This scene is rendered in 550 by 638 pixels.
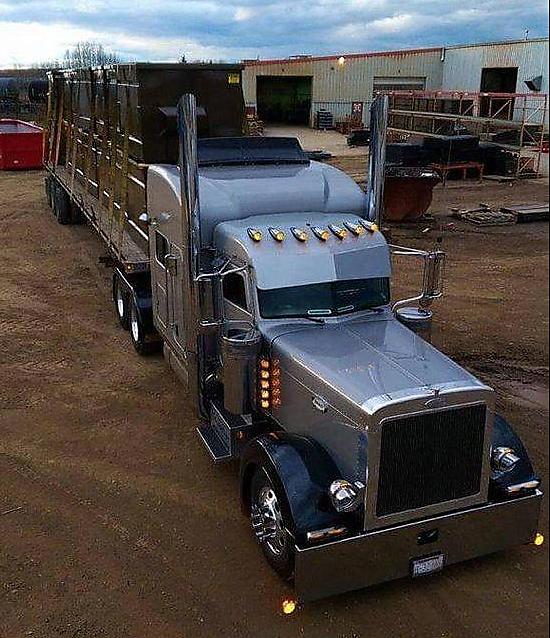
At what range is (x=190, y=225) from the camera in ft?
18.4

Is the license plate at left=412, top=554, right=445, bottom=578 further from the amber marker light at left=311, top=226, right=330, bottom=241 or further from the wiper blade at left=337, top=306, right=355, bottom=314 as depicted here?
the amber marker light at left=311, top=226, right=330, bottom=241

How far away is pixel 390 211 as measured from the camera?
17312 millimetres

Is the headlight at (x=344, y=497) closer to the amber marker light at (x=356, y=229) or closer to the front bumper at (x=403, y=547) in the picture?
the front bumper at (x=403, y=547)

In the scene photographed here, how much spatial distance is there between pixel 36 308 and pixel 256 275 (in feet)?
20.9

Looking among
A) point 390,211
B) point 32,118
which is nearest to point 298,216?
point 390,211

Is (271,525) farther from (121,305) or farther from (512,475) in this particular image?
(121,305)

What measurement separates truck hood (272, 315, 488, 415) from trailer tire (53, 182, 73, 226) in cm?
1226

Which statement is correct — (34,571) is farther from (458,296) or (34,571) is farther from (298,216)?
(458,296)

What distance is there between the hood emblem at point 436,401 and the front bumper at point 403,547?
0.79m

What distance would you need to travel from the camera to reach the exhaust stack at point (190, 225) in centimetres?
535

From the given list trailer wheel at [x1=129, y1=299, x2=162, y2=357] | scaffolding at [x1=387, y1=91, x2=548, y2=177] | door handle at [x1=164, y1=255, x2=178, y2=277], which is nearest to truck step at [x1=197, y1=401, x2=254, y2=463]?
door handle at [x1=164, y1=255, x2=178, y2=277]

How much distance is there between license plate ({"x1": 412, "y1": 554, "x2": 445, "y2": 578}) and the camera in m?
4.43

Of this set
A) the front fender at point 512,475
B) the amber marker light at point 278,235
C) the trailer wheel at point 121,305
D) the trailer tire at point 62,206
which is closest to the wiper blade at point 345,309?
the amber marker light at point 278,235

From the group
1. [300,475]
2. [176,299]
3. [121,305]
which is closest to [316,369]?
[300,475]
